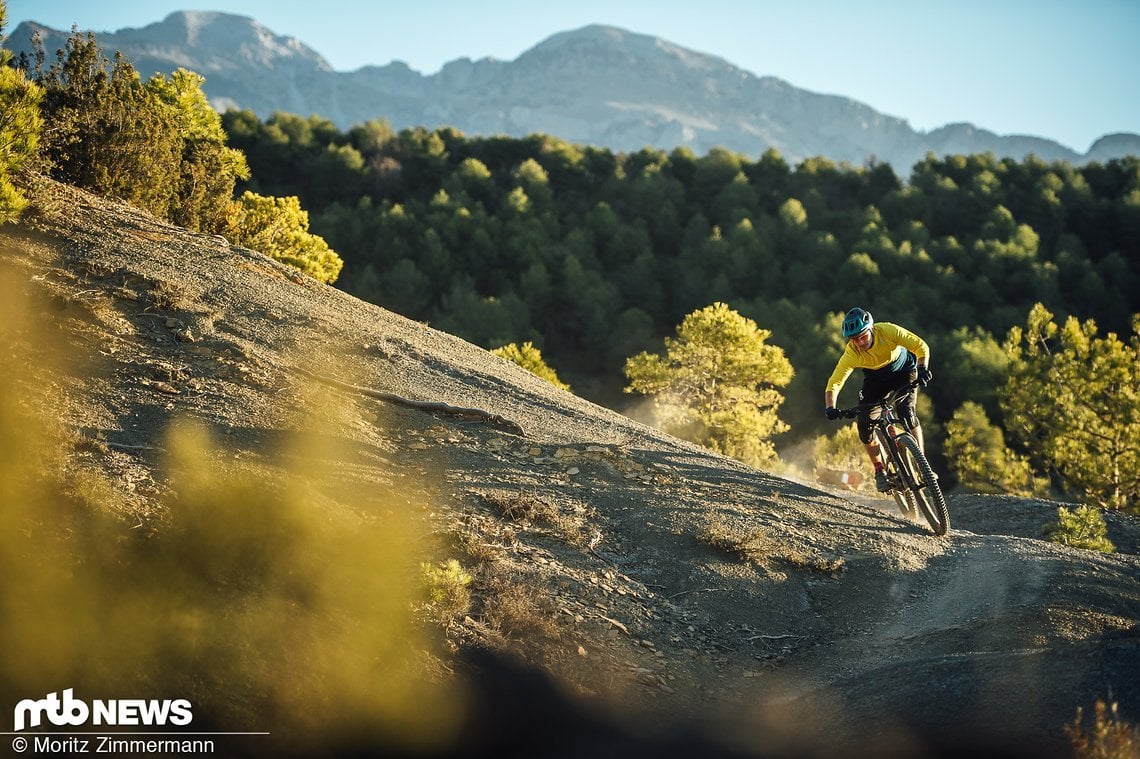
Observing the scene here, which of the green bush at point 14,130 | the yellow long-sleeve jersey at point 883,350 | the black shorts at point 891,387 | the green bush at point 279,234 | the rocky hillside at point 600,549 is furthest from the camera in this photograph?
the green bush at point 279,234

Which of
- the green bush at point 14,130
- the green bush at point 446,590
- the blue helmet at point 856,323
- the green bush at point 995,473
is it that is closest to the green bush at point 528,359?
the green bush at point 995,473

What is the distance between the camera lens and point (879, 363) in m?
9.70

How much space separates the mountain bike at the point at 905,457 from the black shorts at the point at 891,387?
1.9 inches

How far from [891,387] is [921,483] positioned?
1223 millimetres

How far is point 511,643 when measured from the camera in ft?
20.6

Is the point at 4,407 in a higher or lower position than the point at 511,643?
higher

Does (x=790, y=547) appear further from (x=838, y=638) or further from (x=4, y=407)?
(x=4, y=407)

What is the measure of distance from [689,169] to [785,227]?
15762 mm

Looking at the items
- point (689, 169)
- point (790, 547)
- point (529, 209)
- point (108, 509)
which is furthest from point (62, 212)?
point (689, 169)

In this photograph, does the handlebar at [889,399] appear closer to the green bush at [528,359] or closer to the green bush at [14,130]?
the green bush at [14,130]

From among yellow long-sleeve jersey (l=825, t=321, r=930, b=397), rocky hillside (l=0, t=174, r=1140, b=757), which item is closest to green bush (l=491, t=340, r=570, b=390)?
rocky hillside (l=0, t=174, r=1140, b=757)

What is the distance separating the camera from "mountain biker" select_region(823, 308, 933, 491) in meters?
9.44

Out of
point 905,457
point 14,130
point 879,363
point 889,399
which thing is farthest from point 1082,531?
point 14,130

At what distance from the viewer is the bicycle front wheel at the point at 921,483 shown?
32.1 ft
